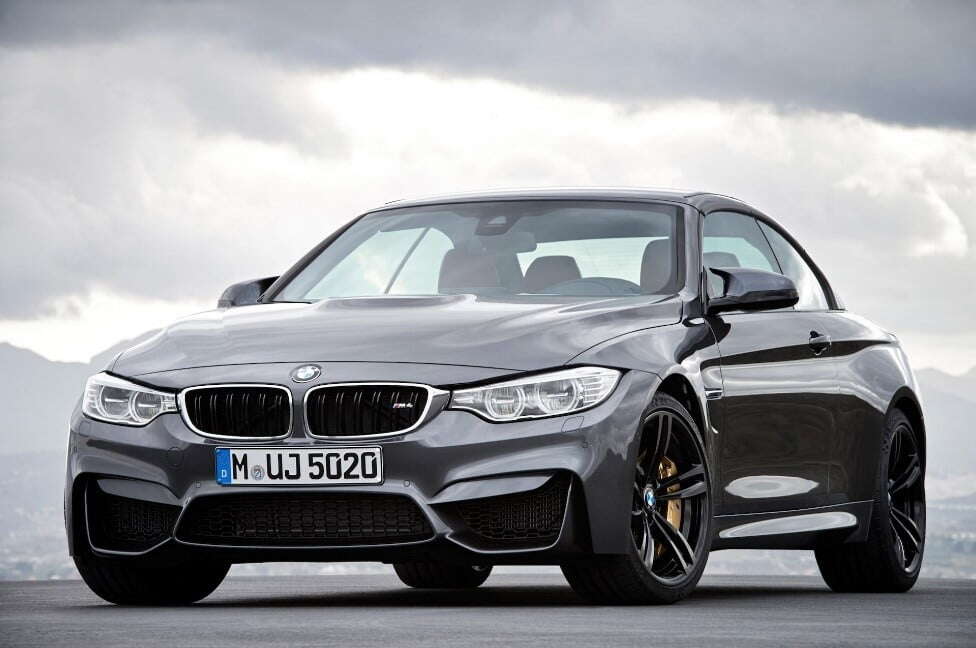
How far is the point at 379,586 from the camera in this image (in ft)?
37.1

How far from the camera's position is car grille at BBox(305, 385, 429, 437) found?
7.59 metres

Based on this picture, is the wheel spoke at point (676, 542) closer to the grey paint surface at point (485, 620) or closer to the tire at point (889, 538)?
the grey paint surface at point (485, 620)

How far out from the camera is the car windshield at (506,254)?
8984mm

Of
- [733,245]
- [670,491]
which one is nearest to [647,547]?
[670,491]

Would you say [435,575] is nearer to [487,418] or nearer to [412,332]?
[412,332]

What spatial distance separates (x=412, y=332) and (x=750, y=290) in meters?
1.63

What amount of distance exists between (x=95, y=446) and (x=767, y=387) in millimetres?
2827

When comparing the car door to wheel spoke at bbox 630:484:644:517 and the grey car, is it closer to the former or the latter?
the grey car

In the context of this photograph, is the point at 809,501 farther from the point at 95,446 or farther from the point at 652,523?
the point at 95,446

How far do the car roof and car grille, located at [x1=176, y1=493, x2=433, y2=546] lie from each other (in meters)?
2.44

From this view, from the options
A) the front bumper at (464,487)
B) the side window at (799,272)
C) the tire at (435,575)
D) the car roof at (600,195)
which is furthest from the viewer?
the tire at (435,575)

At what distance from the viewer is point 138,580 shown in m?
8.34

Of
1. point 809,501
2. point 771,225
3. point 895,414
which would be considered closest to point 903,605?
point 809,501

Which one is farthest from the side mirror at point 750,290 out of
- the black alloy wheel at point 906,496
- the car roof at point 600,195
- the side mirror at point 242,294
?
the side mirror at point 242,294
